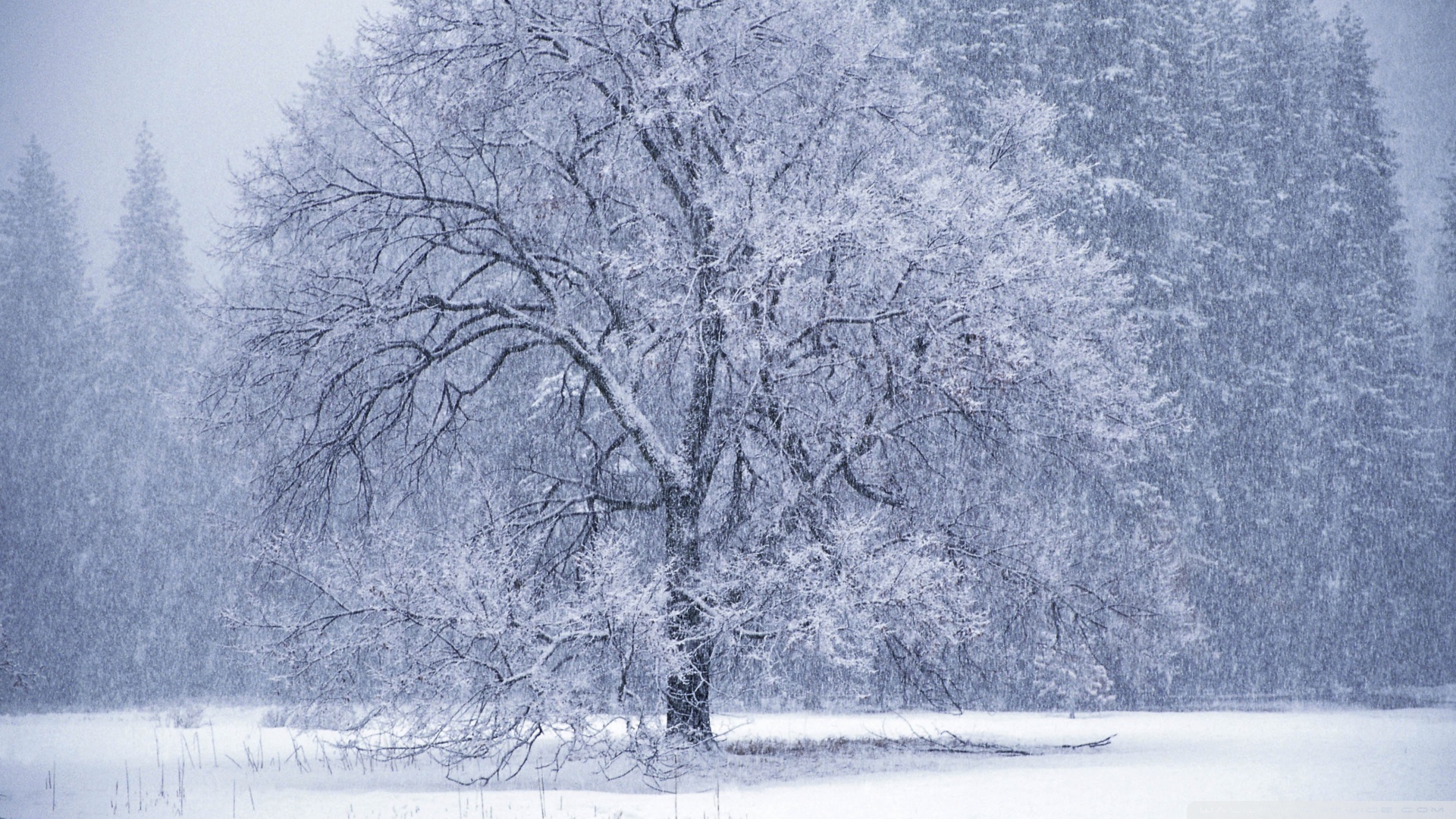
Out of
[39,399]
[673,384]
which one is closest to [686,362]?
[673,384]

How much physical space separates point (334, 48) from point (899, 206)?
57.3 feet

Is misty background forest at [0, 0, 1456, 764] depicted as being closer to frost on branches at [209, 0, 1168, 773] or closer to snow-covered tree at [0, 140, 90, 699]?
frost on branches at [209, 0, 1168, 773]

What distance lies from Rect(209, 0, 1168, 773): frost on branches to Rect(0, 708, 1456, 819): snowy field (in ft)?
2.19

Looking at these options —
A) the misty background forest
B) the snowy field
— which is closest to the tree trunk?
the misty background forest

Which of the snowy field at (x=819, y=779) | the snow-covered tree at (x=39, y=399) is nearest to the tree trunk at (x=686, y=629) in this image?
the snowy field at (x=819, y=779)

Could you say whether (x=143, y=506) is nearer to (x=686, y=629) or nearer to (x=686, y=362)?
(x=686, y=362)

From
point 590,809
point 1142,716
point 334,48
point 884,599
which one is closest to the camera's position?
point 590,809

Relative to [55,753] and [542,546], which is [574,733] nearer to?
[542,546]

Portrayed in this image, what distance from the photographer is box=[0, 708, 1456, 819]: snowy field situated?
29.4ft

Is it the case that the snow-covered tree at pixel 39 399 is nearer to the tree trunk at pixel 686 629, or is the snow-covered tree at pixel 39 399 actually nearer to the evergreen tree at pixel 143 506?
the evergreen tree at pixel 143 506

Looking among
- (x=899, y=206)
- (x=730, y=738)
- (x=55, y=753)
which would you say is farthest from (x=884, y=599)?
(x=55, y=753)

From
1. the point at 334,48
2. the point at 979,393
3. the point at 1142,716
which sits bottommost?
the point at 1142,716

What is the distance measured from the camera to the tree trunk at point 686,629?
10711 mm

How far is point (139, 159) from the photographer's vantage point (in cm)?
3306
